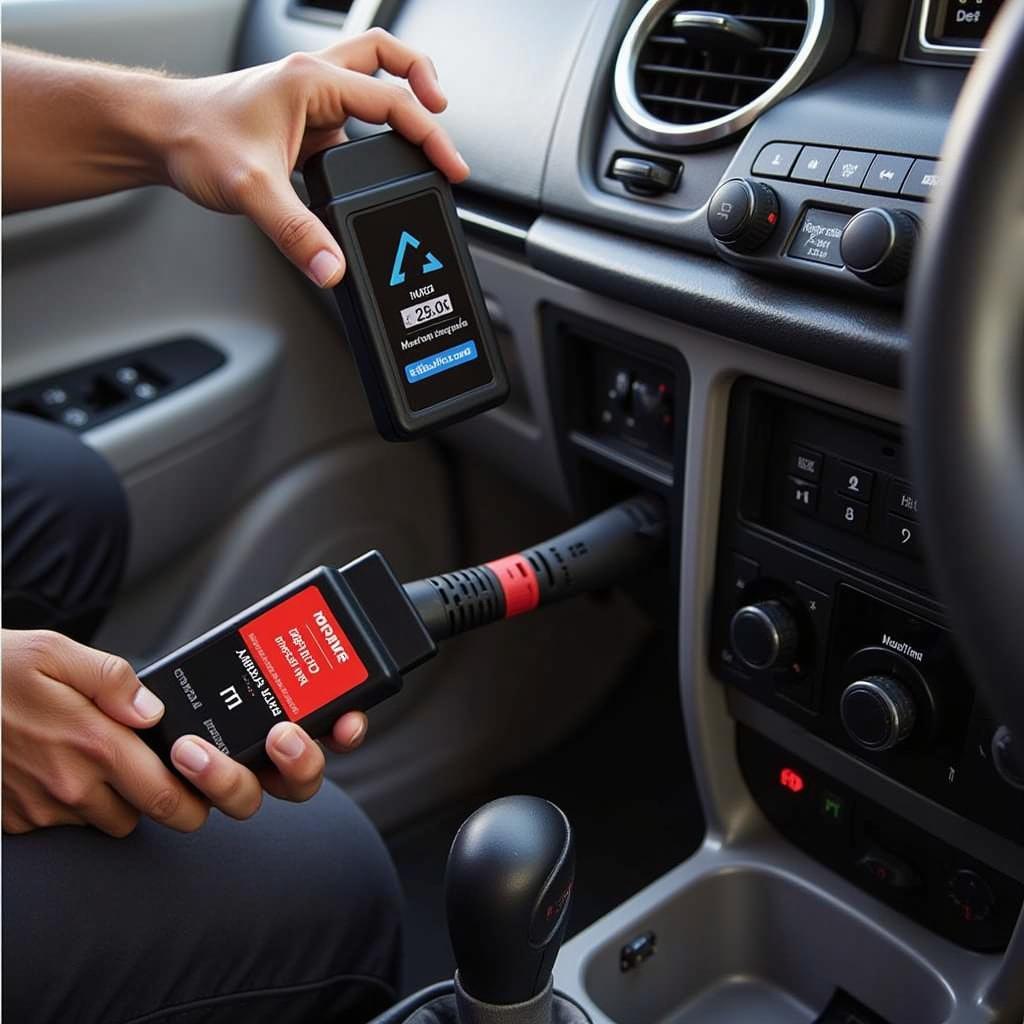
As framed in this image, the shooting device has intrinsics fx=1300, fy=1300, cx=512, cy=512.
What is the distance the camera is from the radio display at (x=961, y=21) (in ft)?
2.56

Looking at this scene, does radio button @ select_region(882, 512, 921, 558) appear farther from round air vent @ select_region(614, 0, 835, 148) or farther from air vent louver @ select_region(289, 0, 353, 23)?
air vent louver @ select_region(289, 0, 353, 23)

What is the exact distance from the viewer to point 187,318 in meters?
1.46

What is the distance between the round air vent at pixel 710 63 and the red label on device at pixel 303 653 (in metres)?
0.40

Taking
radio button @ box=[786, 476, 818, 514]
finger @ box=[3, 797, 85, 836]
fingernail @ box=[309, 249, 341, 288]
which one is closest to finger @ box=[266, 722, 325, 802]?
finger @ box=[3, 797, 85, 836]

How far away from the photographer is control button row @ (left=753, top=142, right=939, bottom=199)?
0.71 meters

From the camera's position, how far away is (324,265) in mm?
733

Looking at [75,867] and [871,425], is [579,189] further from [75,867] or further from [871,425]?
[75,867]

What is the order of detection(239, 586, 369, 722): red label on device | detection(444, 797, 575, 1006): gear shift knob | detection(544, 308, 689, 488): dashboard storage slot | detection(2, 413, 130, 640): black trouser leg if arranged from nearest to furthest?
detection(444, 797, 575, 1006): gear shift knob < detection(239, 586, 369, 722): red label on device < detection(544, 308, 689, 488): dashboard storage slot < detection(2, 413, 130, 640): black trouser leg

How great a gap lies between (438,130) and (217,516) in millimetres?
741

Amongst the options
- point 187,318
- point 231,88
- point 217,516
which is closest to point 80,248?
point 187,318

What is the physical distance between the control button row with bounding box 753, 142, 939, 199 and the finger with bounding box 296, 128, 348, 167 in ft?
0.90

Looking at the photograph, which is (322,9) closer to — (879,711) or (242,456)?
(242,456)

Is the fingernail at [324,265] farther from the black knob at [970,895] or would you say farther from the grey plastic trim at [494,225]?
the black knob at [970,895]

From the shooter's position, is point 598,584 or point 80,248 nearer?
point 598,584
